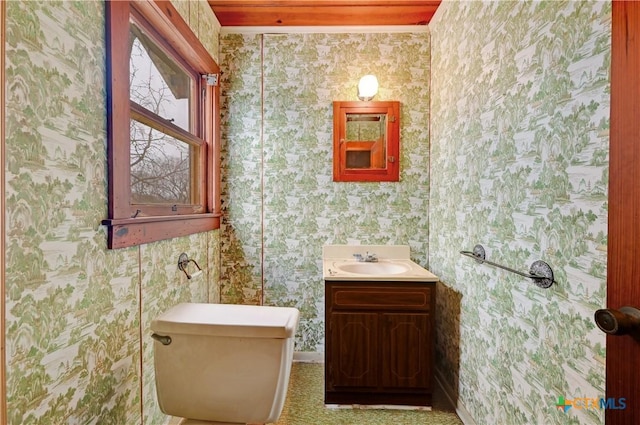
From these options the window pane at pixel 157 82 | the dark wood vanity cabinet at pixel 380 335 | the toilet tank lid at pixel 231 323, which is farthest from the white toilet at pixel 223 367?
the window pane at pixel 157 82

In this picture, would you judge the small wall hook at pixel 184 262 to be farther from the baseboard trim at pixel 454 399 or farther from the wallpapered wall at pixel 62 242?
the baseboard trim at pixel 454 399

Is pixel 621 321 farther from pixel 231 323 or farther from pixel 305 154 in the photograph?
pixel 305 154

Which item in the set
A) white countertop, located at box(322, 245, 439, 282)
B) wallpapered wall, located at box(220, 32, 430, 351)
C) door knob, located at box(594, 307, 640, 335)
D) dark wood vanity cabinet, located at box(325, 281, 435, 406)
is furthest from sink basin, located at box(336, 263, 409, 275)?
door knob, located at box(594, 307, 640, 335)

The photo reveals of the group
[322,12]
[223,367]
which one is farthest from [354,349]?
[322,12]

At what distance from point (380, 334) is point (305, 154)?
1.34 metres

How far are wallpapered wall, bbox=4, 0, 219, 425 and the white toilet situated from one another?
0.63 ft

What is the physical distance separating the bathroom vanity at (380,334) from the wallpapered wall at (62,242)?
1.00 metres

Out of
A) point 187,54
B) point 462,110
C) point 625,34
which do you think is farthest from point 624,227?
point 187,54

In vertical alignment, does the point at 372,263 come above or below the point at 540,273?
below

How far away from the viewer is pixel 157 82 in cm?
150

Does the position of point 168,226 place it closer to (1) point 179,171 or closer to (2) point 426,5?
(1) point 179,171

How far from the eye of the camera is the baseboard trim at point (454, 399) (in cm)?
157

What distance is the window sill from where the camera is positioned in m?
1.06

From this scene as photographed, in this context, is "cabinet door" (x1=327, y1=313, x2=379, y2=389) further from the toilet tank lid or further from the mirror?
the mirror
